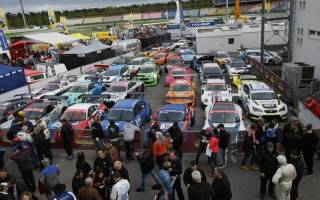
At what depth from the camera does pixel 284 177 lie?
27.3 ft

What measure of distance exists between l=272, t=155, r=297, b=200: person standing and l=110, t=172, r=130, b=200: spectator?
354 cm

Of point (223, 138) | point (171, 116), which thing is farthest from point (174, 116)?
point (223, 138)

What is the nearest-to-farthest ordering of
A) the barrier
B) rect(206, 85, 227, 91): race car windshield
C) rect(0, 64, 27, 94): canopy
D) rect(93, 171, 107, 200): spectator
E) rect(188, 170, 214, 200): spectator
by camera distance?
1. rect(188, 170, 214, 200): spectator
2. rect(93, 171, 107, 200): spectator
3. the barrier
4. rect(206, 85, 227, 91): race car windshield
5. rect(0, 64, 27, 94): canopy

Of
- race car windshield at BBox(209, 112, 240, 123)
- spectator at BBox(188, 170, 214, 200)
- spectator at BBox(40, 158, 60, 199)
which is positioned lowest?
race car windshield at BBox(209, 112, 240, 123)

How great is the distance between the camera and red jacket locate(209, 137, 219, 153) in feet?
36.9

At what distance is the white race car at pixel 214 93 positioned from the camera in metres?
19.7

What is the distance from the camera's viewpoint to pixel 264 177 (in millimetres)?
9523

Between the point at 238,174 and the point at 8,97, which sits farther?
the point at 8,97

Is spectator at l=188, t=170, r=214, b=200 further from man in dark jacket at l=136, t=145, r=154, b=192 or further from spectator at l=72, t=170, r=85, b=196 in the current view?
spectator at l=72, t=170, r=85, b=196

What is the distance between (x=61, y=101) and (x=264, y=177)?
13.1m

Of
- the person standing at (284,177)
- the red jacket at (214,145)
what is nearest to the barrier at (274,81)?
the red jacket at (214,145)


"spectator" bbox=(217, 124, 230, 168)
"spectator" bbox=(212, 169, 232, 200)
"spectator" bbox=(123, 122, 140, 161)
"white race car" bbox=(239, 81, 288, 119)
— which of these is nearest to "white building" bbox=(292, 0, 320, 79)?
"white race car" bbox=(239, 81, 288, 119)

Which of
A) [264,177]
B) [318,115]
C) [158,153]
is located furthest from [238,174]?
[318,115]

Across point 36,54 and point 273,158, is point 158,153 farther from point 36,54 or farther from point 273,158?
point 36,54
